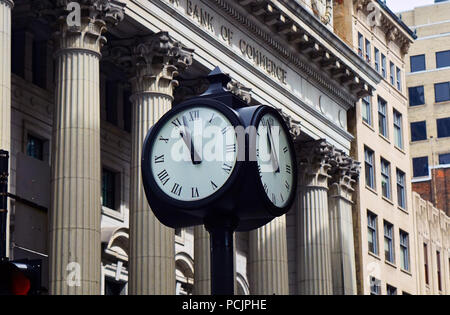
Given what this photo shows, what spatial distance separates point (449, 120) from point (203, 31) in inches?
2354

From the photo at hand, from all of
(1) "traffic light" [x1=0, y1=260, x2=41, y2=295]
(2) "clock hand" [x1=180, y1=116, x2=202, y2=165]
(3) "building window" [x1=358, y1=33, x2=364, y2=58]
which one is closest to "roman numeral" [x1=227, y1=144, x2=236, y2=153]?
(2) "clock hand" [x1=180, y1=116, x2=202, y2=165]

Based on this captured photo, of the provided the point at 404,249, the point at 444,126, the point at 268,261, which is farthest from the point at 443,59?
the point at 268,261

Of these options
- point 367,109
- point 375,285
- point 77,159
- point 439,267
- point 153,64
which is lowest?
point 375,285

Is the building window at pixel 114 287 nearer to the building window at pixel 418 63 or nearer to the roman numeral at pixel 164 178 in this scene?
the roman numeral at pixel 164 178

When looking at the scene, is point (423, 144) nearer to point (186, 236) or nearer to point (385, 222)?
point (385, 222)

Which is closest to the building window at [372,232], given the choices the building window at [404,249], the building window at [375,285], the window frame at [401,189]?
the building window at [375,285]

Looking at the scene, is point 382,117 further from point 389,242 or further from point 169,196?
point 169,196

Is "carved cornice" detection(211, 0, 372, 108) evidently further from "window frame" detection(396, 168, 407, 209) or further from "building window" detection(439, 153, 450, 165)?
"building window" detection(439, 153, 450, 165)

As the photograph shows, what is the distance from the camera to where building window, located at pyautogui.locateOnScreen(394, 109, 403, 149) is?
194 feet

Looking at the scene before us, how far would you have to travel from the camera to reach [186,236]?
136ft

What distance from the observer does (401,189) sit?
192 feet

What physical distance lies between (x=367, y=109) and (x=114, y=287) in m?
21.2

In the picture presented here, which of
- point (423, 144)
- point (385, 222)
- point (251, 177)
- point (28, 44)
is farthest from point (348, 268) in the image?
point (423, 144)

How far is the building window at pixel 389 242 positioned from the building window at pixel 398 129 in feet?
17.4
